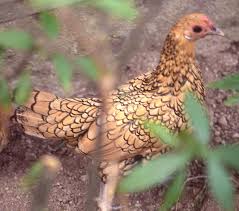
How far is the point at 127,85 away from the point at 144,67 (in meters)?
0.69

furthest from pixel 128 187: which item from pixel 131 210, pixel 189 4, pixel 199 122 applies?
pixel 189 4

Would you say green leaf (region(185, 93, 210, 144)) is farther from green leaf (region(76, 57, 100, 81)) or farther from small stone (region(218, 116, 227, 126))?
small stone (region(218, 116, 227, 126))

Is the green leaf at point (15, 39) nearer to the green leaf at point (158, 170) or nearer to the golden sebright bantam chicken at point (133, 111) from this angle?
the green leaf at point (158, 170)

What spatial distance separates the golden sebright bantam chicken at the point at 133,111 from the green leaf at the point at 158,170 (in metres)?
1.45

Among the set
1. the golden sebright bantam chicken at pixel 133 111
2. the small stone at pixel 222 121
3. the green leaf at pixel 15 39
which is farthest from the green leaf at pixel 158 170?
the small stone at pixel 222 121

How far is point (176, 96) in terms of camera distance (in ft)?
8.34

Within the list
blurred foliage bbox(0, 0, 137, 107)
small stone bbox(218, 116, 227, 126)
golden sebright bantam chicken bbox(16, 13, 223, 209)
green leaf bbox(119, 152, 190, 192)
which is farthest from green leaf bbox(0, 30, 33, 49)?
small stone bbox(218, 116, 227, 126)

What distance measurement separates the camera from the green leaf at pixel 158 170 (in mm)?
938

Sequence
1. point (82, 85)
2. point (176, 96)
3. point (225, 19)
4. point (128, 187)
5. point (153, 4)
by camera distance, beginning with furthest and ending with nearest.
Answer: point (225, 19), point (82, 85), point (176, 96), point (128, 187), point (153, 4)

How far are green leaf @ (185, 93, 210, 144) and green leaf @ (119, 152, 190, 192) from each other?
0.16 feet

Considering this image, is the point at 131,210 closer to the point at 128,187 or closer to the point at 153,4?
the point at 128,187

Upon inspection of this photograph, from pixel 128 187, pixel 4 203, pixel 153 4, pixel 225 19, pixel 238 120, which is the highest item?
pixel 153 4

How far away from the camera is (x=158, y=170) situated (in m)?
0.94

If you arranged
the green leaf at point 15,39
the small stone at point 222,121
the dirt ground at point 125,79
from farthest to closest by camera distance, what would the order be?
the small stone at point 222,121, the dirt ground at point 125,79, the green leaf at point 15,39
